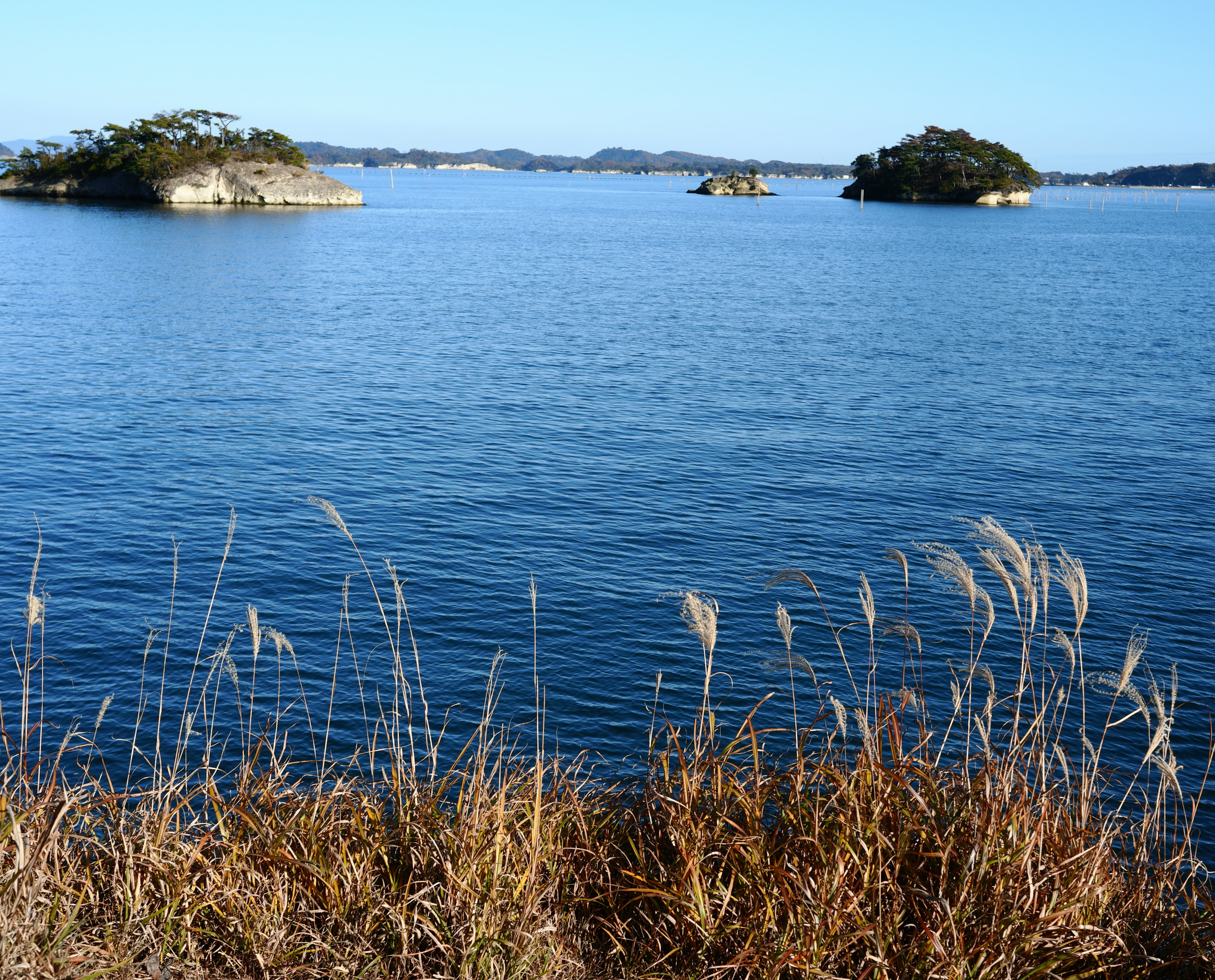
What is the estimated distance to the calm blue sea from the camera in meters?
24.6

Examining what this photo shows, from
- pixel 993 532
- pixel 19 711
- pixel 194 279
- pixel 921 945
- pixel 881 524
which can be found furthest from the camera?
pixel 194 279

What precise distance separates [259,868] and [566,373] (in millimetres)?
47270

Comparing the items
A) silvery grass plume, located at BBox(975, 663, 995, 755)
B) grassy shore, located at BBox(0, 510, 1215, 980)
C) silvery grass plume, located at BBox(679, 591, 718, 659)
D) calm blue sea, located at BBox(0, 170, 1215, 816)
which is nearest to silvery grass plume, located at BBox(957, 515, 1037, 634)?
grassy shore, located at BBox(0, 510, 1215, 980)

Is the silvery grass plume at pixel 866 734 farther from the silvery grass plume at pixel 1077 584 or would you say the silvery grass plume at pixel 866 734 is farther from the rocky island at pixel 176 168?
the rocky island at pixel 176 168

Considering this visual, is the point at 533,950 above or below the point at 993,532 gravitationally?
below

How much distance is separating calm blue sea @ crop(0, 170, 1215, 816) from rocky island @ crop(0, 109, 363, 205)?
263 feet

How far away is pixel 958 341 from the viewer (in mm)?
66938

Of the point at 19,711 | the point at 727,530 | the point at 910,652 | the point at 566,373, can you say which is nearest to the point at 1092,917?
the point at 910,652

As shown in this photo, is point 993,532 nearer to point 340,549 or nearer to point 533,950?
point 533,950

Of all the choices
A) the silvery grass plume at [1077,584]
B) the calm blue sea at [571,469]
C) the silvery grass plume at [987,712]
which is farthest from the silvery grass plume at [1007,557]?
the calm blue sea at [571,469]

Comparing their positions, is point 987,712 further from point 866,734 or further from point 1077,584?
point 866,734

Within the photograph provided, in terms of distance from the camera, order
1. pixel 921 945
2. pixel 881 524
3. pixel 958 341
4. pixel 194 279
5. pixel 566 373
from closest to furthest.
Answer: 1. pixel 921 945
2. pixel 881 524
3. pixel 566 373
4. pixel 958 341
5. pixel 194 279

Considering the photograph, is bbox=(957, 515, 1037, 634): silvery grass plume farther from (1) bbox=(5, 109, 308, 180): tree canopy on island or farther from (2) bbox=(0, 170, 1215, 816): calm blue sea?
(1) bbox=(5, 109, 308, 180): tree canopy on island

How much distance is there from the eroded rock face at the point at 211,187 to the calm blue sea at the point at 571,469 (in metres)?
79.4
